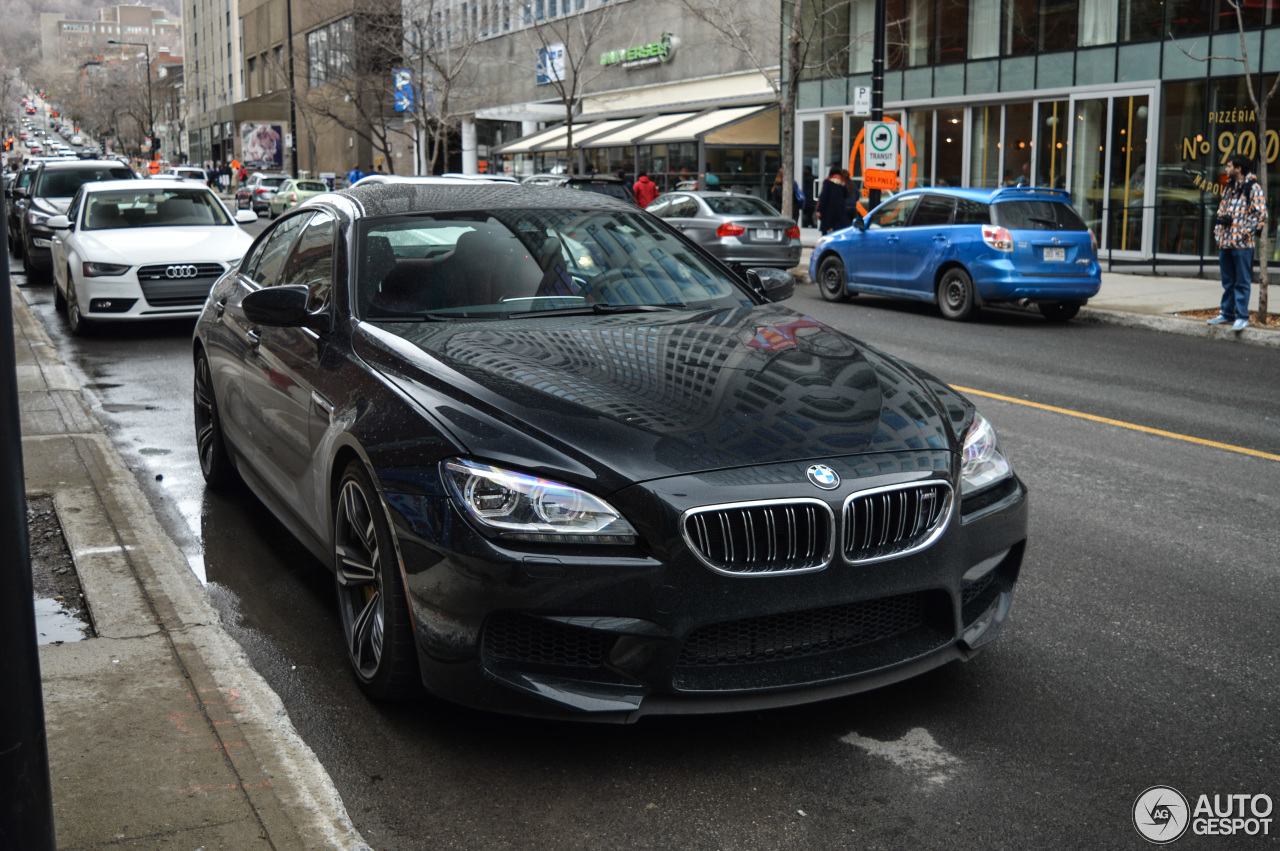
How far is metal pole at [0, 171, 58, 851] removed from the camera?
2.20 meters

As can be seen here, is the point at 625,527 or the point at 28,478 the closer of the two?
the point at 625,527

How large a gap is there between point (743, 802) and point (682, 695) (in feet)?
1.07

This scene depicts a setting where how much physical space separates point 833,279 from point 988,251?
10.8ft

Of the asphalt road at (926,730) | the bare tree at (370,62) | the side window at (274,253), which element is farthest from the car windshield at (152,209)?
the bare tree at (370,62)

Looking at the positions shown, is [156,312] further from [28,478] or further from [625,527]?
[625,527]

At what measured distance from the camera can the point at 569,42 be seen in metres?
45.4

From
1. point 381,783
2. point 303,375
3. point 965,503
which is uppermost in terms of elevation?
point 303,375

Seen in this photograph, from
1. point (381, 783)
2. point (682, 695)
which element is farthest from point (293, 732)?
point (682, 695)

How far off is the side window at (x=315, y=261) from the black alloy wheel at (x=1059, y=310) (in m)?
12.2

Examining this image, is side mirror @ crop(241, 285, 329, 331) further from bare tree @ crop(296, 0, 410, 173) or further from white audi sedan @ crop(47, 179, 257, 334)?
bare tree @ crop(296, 0, 410, 173)

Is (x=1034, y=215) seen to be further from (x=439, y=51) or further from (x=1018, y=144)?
(x=439, y=51)

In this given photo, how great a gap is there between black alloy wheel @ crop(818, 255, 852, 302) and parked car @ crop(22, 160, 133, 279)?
39.3 ft

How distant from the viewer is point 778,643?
3451 mm

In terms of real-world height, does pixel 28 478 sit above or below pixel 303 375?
below
